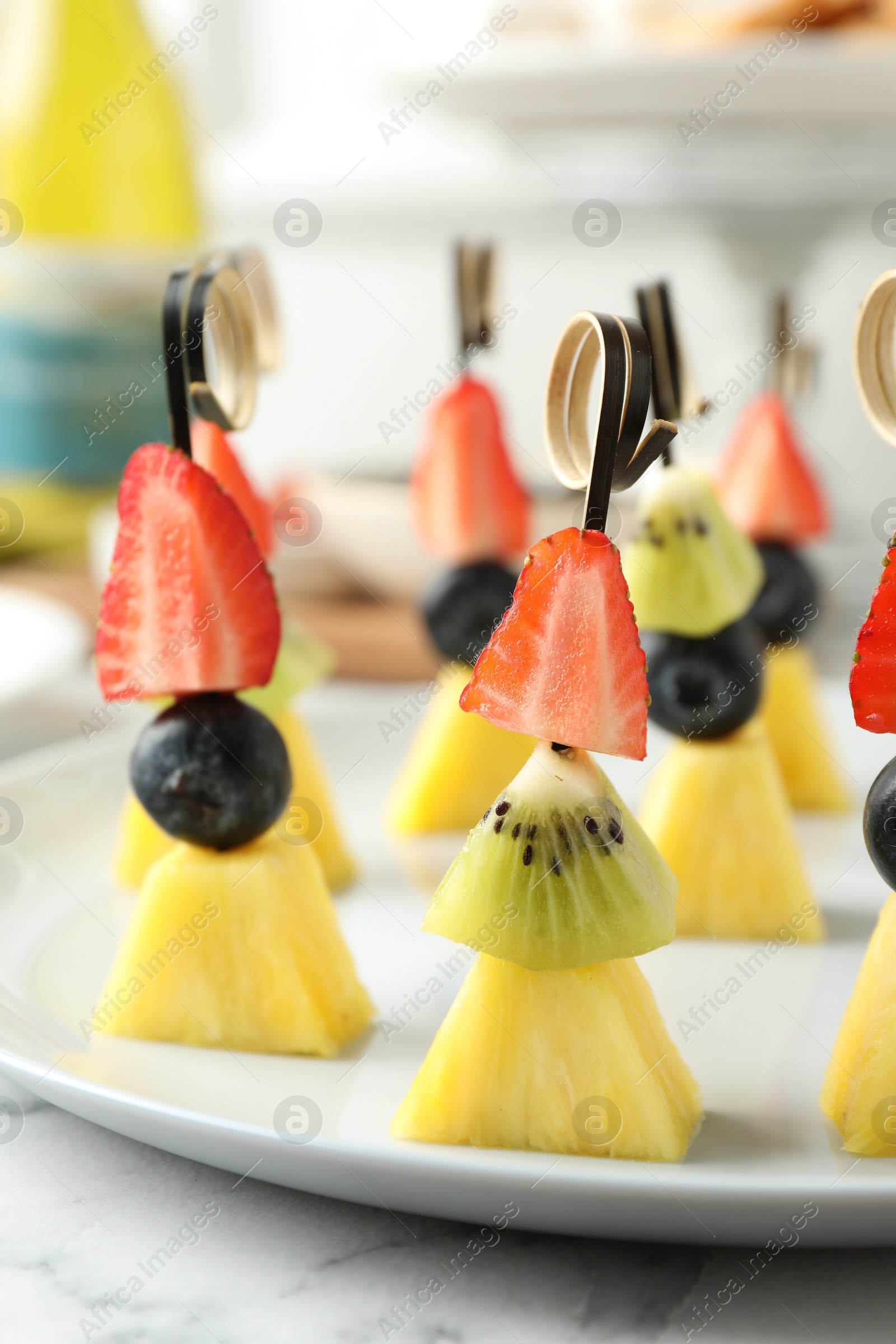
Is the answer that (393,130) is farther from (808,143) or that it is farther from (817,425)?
(808,143)

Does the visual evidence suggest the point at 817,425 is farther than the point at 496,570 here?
Yes

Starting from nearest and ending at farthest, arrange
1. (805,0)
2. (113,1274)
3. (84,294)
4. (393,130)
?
(113,1274), (805,0), (84,294), (393,130)

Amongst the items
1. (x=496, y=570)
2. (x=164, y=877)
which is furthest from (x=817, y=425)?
(x=164, y=877)

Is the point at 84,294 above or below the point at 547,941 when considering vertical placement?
above

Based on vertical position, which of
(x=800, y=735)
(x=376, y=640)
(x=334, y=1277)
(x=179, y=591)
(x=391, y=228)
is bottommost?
(x=334, y=1277)

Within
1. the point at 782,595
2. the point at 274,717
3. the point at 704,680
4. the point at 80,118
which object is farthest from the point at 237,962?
the point at 80,118

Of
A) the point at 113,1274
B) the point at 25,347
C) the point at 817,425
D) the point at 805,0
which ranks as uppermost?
the point at 805,0

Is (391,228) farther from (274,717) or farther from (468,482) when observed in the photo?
(274,717)

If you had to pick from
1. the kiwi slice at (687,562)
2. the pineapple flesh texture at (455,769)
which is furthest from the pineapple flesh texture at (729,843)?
the pineapple flesh texture at (455,769)
